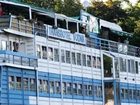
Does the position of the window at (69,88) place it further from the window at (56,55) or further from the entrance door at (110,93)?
the entrance door at (110,93)

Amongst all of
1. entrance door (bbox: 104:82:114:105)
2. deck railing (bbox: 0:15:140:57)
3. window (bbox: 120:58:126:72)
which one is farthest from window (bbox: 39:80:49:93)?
window (bbox: 120:58:126:72)

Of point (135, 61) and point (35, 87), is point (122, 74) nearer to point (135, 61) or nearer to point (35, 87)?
point (135, 61)

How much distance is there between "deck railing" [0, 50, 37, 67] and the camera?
37.8 m

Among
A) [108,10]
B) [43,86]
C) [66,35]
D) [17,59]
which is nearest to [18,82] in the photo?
[17,59]

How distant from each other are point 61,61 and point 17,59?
6541mm

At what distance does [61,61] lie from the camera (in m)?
44.9

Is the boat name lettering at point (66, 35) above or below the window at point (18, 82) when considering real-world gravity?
above

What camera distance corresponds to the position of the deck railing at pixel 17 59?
3775cm

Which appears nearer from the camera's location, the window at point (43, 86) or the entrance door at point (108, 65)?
the window at point (43, 86)

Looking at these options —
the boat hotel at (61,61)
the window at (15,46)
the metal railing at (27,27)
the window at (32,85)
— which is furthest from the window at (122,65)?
the window at (15,46)

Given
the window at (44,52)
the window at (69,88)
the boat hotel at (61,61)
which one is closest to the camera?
the boat hotel at (61,61)

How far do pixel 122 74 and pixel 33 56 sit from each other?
1466 cm

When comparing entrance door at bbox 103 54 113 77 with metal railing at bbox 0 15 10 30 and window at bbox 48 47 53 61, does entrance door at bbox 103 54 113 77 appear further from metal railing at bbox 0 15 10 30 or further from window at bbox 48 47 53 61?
metal railing at bbox 0 15 10 30

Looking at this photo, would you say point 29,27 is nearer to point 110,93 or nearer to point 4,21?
point 4,21
